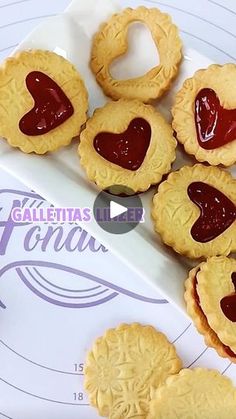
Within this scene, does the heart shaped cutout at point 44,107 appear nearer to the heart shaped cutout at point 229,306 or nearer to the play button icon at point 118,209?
the play button icon at point 118,209

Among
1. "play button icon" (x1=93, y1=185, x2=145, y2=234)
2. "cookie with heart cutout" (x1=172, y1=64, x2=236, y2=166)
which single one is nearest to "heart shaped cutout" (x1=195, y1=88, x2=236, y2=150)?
"cookie with heart cutout" (x1=172, y1=64, x2=236, y2=166)

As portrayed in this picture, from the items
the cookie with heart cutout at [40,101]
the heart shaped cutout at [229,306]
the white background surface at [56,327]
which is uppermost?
the cookie with heart cutout at [40,101]

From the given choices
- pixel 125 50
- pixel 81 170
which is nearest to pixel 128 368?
pixel 81 170

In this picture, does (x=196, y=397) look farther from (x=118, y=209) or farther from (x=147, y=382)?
(x=118, y=209)

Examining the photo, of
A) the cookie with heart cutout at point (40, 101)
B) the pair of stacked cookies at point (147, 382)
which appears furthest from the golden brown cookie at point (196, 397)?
the cookie with heart cutout at point (40, 101)

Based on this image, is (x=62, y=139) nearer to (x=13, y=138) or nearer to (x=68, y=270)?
(x=13, y=138)

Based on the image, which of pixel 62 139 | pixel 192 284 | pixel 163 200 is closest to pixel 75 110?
pixel 62 139

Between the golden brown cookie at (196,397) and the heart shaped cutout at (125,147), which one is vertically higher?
the heart shaped cutout at (125,147)

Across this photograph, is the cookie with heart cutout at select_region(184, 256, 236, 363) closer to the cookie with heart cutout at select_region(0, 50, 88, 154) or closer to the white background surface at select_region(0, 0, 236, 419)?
the white background surface at select_region(0, 0, 236, 419)
